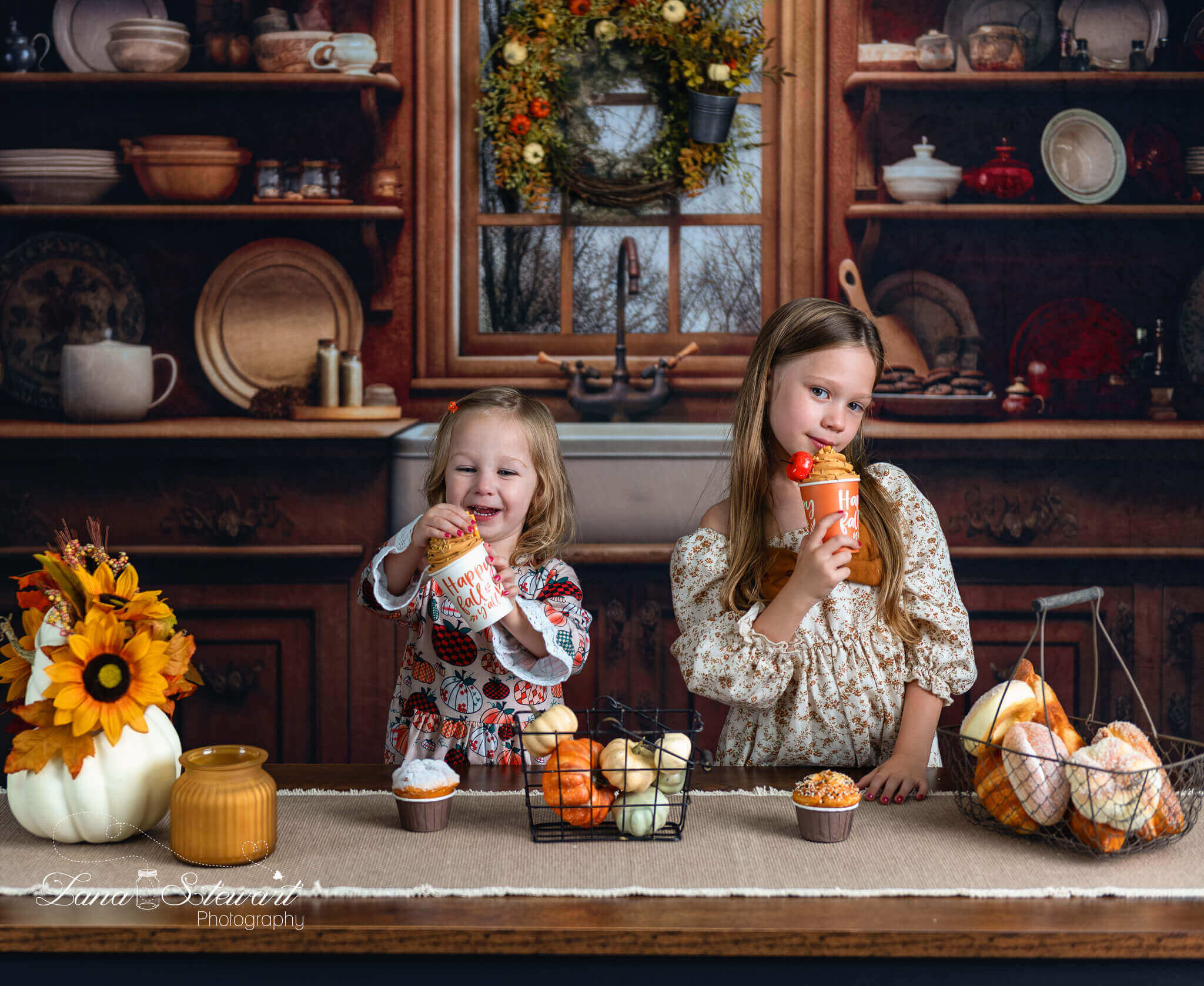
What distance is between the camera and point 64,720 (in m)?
1.11

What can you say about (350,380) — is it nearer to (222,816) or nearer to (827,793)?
(222,816)

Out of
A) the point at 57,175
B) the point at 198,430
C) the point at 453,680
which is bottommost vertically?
the point at 453,680

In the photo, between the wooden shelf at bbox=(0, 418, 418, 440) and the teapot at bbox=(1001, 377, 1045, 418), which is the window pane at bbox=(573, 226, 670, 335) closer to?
the wooden shelf at bbox=(0, 418, 418, 440)

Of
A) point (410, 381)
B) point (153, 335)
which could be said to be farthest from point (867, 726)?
point (153, 335)

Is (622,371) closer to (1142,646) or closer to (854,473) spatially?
(1142,646)

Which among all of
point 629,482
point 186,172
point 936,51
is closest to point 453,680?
point 629,482

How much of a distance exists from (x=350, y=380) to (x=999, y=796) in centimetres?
233

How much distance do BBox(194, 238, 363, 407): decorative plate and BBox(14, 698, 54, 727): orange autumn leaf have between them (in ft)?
6.85

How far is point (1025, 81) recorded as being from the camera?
2.95 meters

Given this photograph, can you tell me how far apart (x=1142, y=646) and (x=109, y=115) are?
10.3 ft

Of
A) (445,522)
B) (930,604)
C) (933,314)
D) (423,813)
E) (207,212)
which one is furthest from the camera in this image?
(933,314)

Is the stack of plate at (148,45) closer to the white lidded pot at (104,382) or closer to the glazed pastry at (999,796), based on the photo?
the white lidded pot at (104,382)

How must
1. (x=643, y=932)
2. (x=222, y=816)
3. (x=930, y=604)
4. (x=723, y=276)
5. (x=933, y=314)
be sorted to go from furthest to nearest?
(x=723, y=276) < (x=933, y=314) < (x=930, y=604) < (x=222, y=816) < (x=643, y=932)

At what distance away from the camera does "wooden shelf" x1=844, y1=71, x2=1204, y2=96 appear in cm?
294
